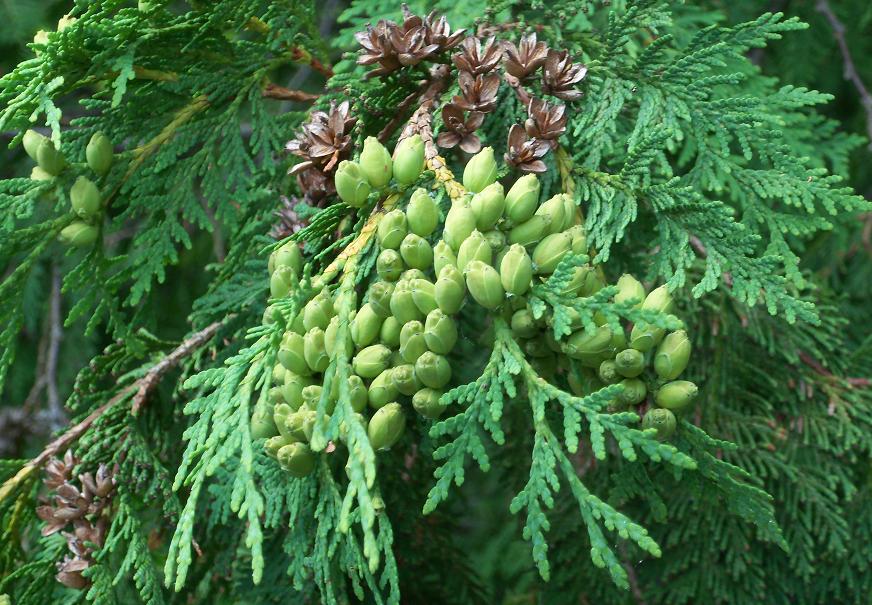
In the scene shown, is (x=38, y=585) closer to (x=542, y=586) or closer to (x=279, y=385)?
(x=279, y=385)

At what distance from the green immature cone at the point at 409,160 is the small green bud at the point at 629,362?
333mm

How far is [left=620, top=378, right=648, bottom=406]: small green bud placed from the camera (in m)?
0.90

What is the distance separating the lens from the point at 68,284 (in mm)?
1158

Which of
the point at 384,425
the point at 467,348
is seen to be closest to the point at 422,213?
the point at 384,425

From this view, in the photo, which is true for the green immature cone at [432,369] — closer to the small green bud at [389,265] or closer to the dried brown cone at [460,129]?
the small green bud at [389,265]

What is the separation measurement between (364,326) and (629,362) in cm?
30

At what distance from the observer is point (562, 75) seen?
1.08 metres

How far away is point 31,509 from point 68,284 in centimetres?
39

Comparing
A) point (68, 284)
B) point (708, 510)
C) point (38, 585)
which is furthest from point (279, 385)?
point (708, 510)

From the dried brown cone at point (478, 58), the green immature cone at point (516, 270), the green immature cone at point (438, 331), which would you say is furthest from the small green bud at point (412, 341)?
the dried brown cone at point (478, 58)

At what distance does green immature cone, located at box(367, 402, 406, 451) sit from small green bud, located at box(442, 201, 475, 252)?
7.8 inches

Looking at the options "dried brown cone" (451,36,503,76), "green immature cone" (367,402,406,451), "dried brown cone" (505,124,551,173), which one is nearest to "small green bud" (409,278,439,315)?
"green immature cone" (367,402,406,451)

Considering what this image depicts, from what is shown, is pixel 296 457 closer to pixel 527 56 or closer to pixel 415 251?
pixel 415 251

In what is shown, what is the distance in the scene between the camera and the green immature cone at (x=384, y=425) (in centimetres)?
88
